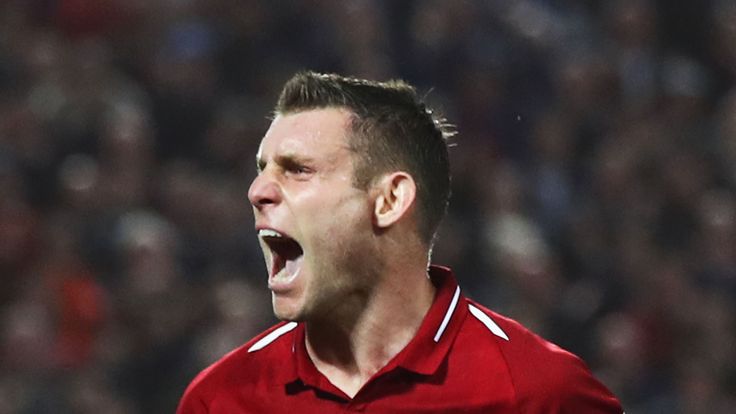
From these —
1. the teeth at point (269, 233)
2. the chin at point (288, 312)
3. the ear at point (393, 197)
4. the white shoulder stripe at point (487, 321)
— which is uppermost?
the ear at point (393, 197)

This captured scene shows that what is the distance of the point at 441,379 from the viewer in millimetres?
3451

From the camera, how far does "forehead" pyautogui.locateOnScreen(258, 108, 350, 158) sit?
133 inches

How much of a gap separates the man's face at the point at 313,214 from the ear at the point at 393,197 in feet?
0.10

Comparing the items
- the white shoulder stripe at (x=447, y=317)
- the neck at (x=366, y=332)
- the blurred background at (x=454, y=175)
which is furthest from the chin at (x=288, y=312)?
the blurred background at (x=454, y=175)

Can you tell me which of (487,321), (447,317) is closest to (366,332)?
(447,317)

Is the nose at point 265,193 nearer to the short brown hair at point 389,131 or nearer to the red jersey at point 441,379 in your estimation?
the short brown hair at point 389,131

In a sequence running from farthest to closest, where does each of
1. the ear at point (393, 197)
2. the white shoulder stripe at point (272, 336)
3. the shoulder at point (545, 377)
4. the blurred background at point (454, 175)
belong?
the blurred background at point (454, 175) < the white shoulder stripe at point (272, 336) < the ear at point (393, 197) < the shoulder at point (545, 377)

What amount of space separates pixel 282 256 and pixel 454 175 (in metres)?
4.48

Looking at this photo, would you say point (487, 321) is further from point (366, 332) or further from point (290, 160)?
point (290, 160)

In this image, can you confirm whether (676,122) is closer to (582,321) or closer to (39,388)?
(582,321)

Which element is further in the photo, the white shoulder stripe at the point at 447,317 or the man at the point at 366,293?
the white shoulder stripe at the point at 447,317

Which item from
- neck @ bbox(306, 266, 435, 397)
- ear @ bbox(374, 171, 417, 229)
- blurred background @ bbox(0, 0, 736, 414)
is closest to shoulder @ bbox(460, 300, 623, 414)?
neck @ bbox(306, 266, 435, 397)

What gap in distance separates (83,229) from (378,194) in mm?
4314

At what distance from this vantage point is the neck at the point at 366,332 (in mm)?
3480
